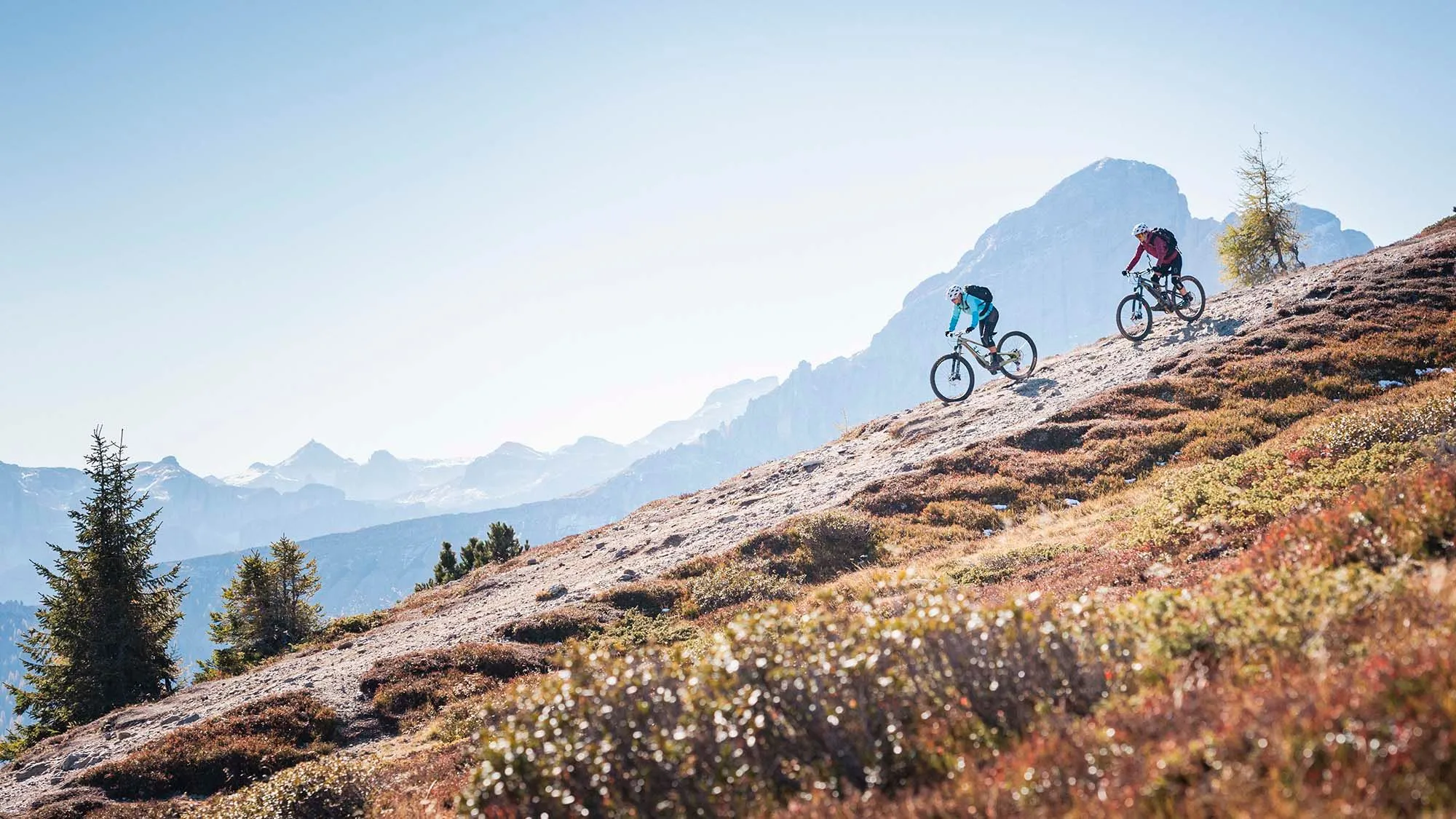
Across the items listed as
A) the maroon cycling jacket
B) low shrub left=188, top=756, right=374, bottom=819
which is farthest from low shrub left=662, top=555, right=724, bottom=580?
the maroon cycling jacket

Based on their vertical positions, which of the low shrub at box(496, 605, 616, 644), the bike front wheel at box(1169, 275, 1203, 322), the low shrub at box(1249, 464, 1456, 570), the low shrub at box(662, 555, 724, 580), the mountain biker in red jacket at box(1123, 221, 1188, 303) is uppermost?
the mountain biker in red jacket at box(1123, 221, 1188, 303)

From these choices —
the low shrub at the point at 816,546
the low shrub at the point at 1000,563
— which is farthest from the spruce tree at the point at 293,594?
the low shrub at the point at 1000,563

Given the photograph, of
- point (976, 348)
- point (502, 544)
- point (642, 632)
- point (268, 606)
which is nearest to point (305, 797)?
point (642, 632)

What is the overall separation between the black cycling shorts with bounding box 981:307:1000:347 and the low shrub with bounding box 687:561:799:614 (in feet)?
44.7

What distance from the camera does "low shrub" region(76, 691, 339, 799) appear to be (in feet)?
38.5

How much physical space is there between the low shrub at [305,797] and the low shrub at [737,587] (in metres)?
8.38

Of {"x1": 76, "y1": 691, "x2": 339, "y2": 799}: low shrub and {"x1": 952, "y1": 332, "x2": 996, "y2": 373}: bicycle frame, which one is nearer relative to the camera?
{"x1": 76, "y1": 691, "x2": 339, "y2": 799}: low shrub

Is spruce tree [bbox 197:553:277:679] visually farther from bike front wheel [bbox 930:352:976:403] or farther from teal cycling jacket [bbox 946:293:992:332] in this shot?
teal cycling jacket [bbox 946:293:992:332]

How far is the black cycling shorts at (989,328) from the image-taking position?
26.2 metres

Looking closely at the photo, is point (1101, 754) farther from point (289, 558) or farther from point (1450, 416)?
point (289, 558)

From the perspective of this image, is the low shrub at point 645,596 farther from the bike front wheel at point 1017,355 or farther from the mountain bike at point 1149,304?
the mountain bike at point 1149,304

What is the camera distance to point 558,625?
17.5 meters

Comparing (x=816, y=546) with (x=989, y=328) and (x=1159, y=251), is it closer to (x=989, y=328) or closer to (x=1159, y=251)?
(x=989, y=328)

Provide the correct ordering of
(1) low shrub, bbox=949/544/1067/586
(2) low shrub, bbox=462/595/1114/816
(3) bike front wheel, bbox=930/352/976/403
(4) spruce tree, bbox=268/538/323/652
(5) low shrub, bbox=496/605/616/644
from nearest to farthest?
(2) low shrub, bbox=462/595/1114/816 < (1) low shrub, bbox=949/544/1067/586 < (5) low shrub, bbox=496/605/616/644 < (3) bike front wheel, bbox=930/352/976/403 < (4) spruce tree, bbox=268/538/323/652
